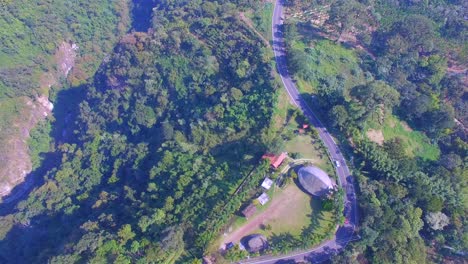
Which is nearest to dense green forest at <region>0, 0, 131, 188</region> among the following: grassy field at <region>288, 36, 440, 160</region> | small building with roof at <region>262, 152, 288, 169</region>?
small building with roof at <region>262, 152, 288, 169</region>

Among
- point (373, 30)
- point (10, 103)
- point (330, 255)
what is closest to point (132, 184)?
point (330, 255)

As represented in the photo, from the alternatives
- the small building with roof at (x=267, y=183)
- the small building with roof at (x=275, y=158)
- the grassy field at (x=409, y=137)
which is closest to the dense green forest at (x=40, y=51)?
the small building with roof at (x=275, y=158)

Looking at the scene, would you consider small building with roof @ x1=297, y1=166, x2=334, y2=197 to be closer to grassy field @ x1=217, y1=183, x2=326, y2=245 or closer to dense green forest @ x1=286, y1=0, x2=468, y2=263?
grassy field @ x1=217, y1=183, x2=326, y2=245

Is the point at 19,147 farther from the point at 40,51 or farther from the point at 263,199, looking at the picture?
the point at 263,199

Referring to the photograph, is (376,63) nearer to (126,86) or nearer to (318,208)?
(318,208)

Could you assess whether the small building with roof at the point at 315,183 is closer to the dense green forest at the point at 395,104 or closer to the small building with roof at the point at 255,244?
the dense green forest at the point at 395,104
